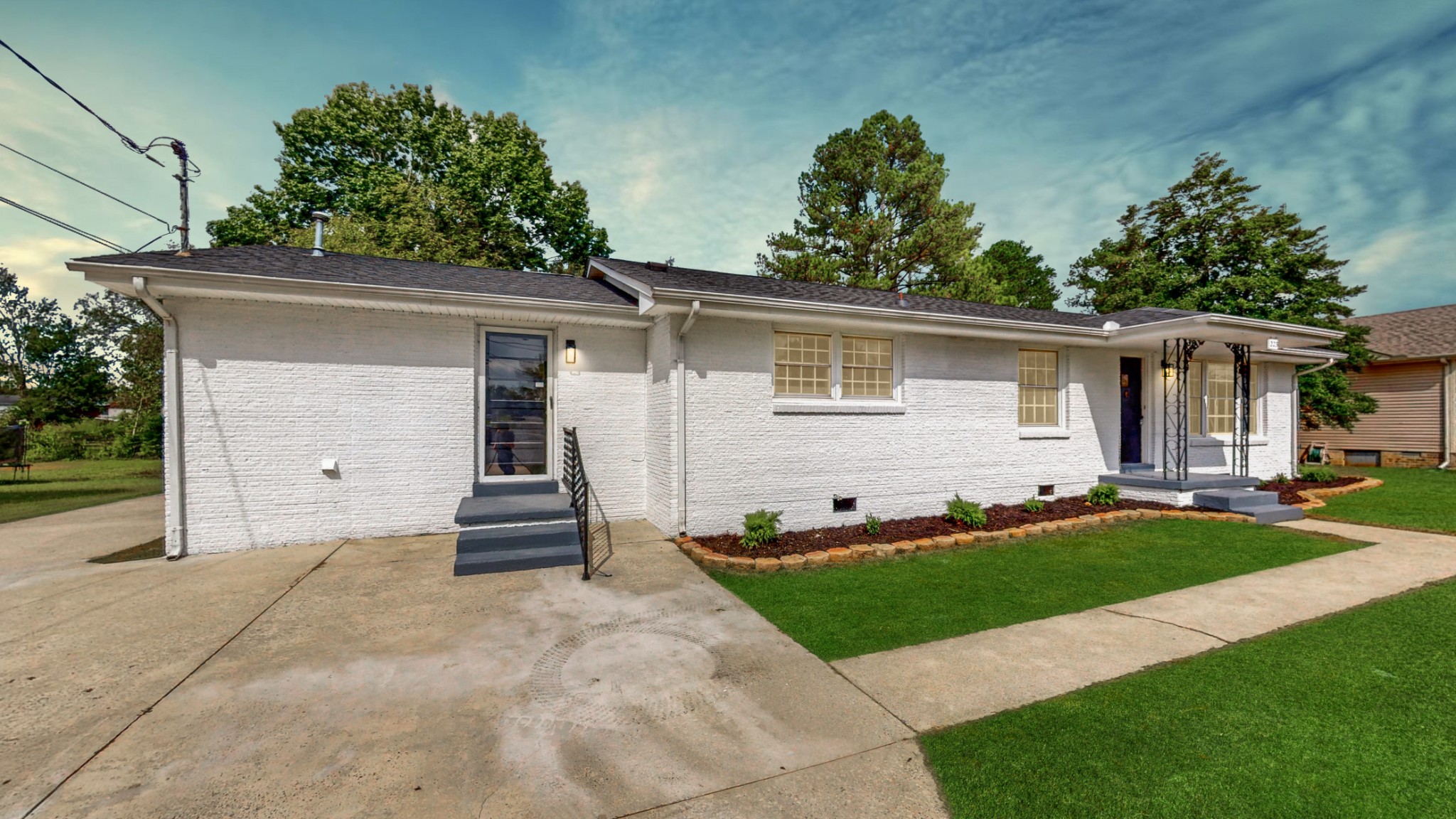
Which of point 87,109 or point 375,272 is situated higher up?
point 87,109

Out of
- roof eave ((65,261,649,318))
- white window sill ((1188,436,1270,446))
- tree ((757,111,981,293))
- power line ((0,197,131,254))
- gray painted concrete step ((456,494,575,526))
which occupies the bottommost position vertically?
gray painted concrete step ((456,494,575,526))

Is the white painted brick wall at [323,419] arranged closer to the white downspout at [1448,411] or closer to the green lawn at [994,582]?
the green lawn at [994,582]

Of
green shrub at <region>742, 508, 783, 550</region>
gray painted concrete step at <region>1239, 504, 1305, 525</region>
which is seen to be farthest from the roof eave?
gray painted concrete step at <region>1239, 504, 1305, 525</region>

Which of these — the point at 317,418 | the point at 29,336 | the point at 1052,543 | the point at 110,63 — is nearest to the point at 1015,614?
the point at 1052,543

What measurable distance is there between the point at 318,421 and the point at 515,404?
228 cm

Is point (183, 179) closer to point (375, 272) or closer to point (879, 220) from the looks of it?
point (375, 272)

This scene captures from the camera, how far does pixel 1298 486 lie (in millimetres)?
11031

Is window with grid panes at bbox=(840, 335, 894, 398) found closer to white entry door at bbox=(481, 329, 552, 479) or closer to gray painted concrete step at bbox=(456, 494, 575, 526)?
gray painted concrete step at bbox=(456, 494, 575, 526)

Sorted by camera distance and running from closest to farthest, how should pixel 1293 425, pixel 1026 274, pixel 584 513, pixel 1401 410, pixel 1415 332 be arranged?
pixel 584 513
pixel 1293 425
pixel 1401 410
pixel 1415 332
pixel 1026 274

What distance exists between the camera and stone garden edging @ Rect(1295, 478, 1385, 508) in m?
9.16

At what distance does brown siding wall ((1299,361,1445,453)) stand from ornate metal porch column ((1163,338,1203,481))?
1366 centimetres

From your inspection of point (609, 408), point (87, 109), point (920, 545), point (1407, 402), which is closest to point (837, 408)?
point (920, 545)

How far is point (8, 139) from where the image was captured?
8.36m

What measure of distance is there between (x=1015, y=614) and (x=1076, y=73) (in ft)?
36.0
